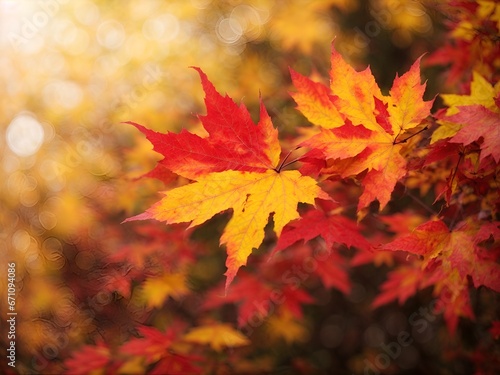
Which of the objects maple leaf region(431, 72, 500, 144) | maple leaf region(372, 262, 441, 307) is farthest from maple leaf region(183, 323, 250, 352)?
maple leaf region(431, 72, 500, 144)

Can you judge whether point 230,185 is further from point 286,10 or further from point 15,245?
point 15,245

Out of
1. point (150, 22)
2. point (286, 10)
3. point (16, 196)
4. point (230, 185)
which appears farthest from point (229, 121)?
point (16, 196)

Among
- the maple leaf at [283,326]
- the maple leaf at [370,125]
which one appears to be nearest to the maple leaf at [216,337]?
the maple leaf at [283,326]

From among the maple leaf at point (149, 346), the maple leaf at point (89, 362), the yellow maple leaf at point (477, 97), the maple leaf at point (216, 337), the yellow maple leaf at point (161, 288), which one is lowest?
the maple leaf at point (216, 337)

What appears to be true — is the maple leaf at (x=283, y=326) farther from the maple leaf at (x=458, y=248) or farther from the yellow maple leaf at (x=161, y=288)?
the maple leaf at (x=458, y=248)

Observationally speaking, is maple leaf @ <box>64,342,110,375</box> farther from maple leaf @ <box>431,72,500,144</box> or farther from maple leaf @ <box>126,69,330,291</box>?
maple leaf @ <box>431,72,500,144</box>

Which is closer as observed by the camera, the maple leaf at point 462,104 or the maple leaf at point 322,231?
the maple leaf at point 462,104
